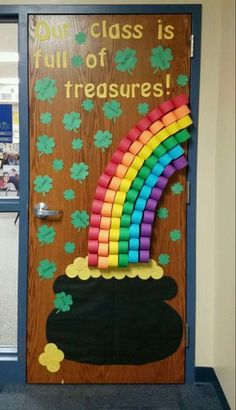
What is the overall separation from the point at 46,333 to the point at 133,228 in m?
0.76

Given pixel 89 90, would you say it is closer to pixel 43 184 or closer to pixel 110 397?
pixel 43 184

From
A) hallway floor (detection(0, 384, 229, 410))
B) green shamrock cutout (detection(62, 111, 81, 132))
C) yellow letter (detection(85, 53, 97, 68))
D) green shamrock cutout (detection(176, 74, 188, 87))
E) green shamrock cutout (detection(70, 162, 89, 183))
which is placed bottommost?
hallway floor (detection(0, 384, 229, 410))

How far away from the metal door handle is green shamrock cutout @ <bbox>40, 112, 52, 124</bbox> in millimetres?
437

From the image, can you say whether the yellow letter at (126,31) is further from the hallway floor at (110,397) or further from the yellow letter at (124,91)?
the hallway floor at (110,397)

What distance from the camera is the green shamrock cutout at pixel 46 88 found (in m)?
2.02

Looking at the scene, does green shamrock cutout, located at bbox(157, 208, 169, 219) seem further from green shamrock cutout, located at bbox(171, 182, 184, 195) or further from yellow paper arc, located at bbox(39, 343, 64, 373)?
yellow paper arc, located at bbox(39, 343, 64, 373)

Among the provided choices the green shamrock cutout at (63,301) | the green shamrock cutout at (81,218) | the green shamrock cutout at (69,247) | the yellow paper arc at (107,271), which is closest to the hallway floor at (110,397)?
the green shamrock cutout at (63,301)

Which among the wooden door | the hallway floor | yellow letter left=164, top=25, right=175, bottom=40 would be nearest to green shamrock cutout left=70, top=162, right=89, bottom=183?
the wooden door

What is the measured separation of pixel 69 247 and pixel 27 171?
1.54ft

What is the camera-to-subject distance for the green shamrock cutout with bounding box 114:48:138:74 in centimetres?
200

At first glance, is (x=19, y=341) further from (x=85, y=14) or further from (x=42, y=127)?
(x=85, y=14)

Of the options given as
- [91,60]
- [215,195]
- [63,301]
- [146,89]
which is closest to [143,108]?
[146,89]

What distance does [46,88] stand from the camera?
202cm

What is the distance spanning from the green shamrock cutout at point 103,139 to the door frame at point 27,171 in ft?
1.23
